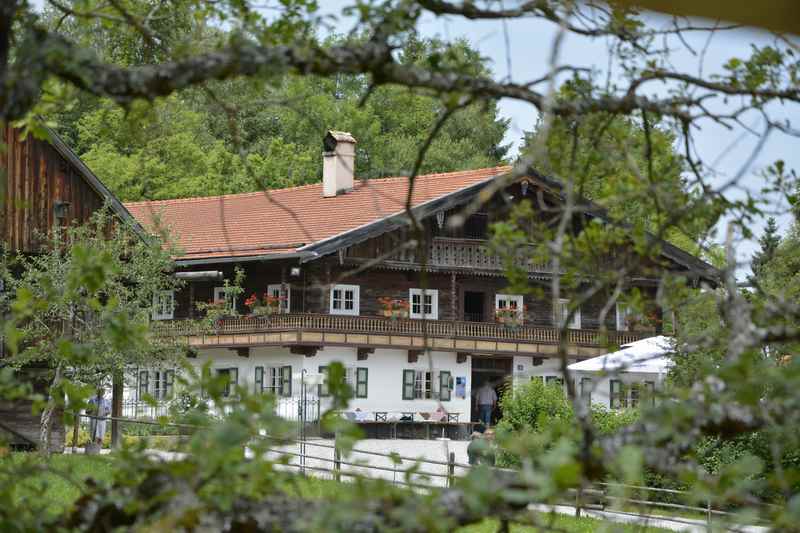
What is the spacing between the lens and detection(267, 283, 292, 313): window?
38.4 metres

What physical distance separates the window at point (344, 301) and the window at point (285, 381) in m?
2.28

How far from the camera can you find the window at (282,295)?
1513 inches

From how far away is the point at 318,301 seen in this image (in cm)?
3897

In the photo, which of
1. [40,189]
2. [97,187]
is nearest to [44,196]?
[40,189]

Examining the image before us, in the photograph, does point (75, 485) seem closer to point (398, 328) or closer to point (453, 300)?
point (398, 328)

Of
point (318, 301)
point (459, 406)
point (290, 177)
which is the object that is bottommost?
point (459, 406)

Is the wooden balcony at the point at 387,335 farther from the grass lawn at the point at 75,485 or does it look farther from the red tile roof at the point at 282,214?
the grass lawn at the point at 75,485

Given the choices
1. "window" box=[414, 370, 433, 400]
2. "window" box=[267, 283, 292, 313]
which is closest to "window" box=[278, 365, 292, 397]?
"window" box=[267, 283, 292, 313]

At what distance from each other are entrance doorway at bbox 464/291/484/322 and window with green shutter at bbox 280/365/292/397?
22.5 ft

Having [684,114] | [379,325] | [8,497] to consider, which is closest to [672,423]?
[684,114]

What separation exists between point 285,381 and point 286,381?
0.33ft

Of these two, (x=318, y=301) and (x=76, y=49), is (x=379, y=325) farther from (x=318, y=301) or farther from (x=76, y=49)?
(x=76, y=49)

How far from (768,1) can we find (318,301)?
36585mm

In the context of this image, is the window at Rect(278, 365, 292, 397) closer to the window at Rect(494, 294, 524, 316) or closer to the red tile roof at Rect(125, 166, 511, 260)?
the red tile roof at Rect(125, 166, 511, 260)
